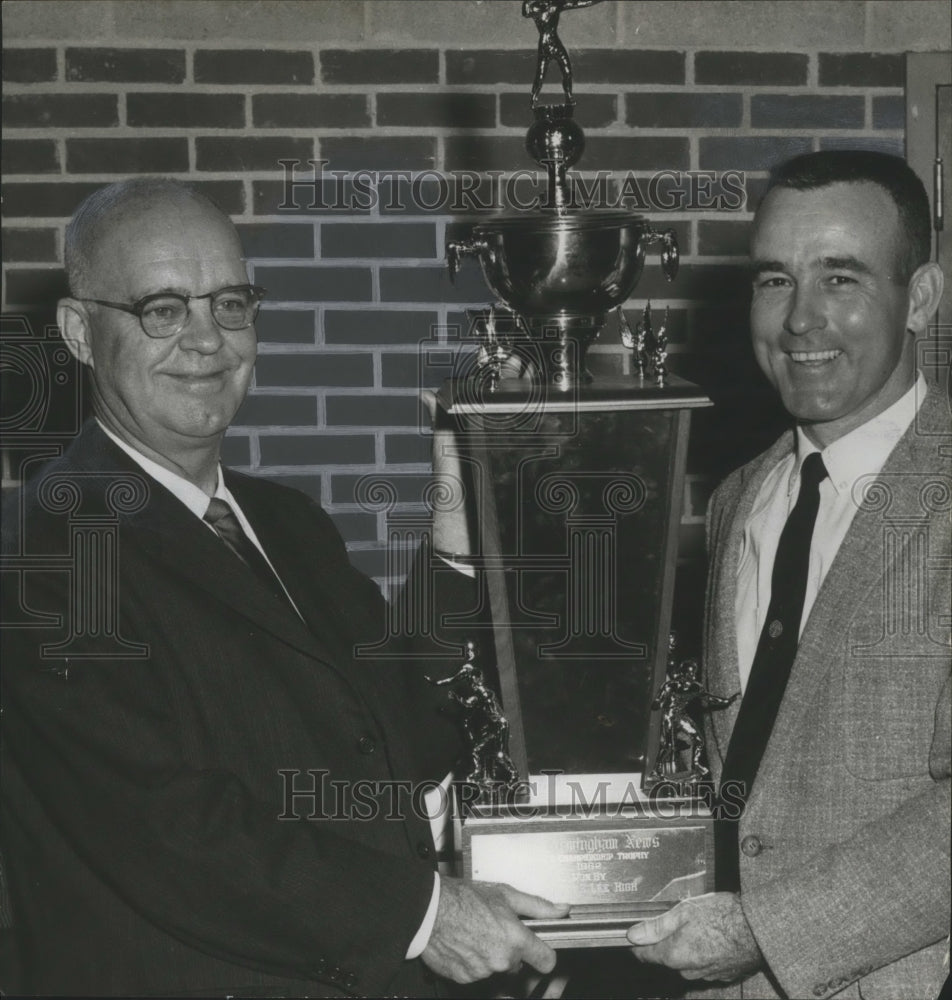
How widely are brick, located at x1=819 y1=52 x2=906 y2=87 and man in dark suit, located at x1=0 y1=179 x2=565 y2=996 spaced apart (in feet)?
4.93

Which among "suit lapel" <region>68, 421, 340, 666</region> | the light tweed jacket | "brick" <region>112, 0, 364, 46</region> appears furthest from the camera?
"brick" <region>112, 0, 364, 46</region>

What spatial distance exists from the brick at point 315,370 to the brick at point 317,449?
0.12 m

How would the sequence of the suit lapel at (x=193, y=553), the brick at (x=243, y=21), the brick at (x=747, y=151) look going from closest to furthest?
the suit lapel at (x=193, y=553), the brick at (x=243, y=21), the brick at (x=747, y=151)

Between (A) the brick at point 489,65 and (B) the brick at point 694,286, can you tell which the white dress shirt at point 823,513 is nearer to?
(B) the brick at point 694,286

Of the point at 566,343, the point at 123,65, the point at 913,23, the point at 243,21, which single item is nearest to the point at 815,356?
the point at 566,343

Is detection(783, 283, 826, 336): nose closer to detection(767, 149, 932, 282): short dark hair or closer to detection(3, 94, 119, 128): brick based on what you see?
detection(767, 149, 932, 282): short dark hair

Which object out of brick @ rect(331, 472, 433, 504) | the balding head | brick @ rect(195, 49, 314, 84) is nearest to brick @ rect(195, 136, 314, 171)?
brick @ rect(195, 49, 314, 84)

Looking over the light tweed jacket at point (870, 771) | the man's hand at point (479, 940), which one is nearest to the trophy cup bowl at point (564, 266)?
the light tweed jacket at point (870, 771)

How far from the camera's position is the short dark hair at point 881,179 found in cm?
192

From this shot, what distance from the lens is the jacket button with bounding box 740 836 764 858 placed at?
1.87 m

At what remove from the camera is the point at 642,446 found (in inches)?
75.2

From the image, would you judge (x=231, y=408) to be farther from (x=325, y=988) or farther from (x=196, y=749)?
(x=325, y=988)

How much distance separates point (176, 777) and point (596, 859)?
62 centimetres

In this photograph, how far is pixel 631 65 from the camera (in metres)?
2.81
